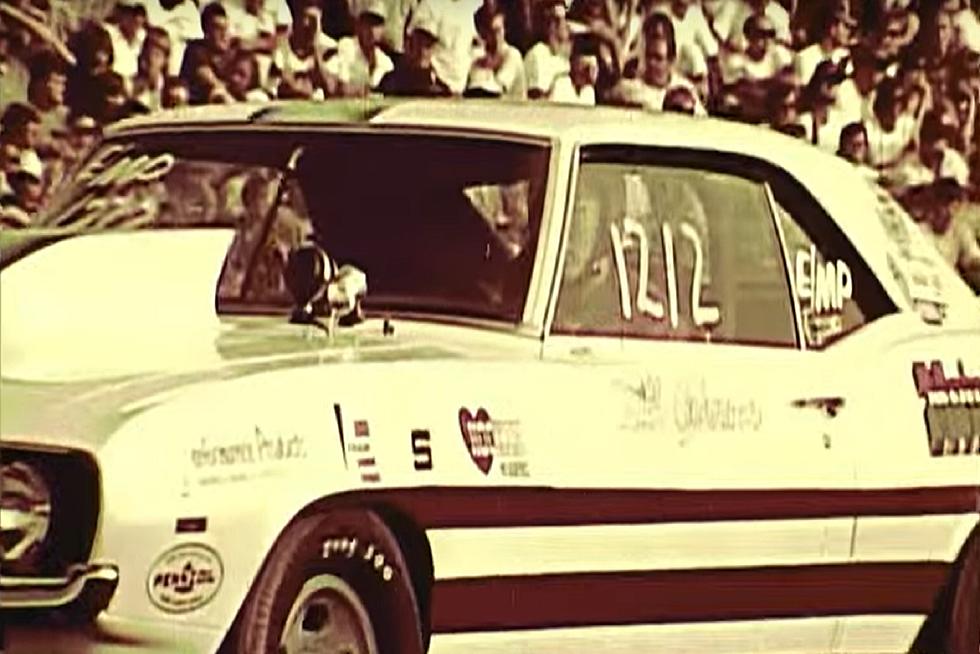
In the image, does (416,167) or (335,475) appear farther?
(416,167)

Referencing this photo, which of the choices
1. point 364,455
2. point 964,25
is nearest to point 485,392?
point 364,455

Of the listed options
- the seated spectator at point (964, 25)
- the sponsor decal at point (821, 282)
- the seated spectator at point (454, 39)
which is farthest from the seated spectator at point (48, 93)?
the seated spectator at point (964, 25)

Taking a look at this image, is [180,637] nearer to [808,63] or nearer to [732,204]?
[732,204]

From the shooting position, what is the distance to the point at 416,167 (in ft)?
15.9

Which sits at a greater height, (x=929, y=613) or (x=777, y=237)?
(x=777, y=237)

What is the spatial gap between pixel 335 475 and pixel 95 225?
2.17 feet

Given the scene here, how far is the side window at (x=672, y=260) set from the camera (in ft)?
15.9

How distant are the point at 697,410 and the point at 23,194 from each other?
52.8 inches

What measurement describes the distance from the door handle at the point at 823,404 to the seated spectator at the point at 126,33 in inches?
57.0

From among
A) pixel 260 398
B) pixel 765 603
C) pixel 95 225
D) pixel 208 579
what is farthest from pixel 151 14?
pixel 765 603

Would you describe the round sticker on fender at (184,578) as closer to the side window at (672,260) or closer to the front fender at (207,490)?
the front fender at (207,490)

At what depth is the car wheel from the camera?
4344 mm

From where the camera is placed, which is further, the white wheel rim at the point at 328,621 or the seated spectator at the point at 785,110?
the seated spectator at the point at 785,110

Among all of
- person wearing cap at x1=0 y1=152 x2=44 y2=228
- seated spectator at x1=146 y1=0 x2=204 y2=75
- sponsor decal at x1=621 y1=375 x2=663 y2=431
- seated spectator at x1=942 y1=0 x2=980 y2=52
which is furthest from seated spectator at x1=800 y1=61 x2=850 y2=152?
person wearing cap at x1=0 y1=152 x2=44 y2=228
